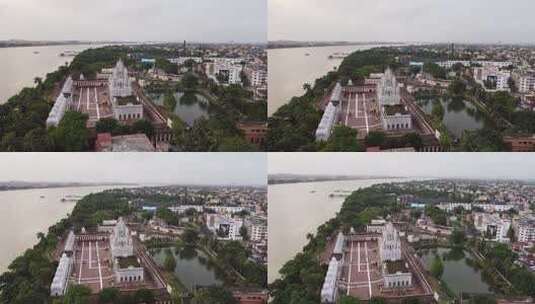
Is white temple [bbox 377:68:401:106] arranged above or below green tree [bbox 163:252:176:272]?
above

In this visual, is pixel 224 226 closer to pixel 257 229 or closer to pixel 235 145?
pixel 257 229

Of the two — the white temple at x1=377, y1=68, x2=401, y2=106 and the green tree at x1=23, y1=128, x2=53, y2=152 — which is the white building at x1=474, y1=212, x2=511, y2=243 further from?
the green tree at x1=23, y1=128, x2=53, y2=152

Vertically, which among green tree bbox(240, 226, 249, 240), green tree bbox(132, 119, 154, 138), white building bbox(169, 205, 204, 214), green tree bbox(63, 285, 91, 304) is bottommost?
green tree bbox(63, 285, 91, 304)

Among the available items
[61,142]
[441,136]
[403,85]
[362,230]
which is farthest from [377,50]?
[61,142]

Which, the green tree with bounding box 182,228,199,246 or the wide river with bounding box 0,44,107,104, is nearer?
the wide river with bounding box 0,44,107,104

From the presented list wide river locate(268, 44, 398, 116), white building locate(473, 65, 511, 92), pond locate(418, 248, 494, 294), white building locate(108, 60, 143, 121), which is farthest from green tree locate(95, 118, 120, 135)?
white building locate(473, 65, 511, 92)

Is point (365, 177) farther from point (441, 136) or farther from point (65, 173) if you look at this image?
point (65, 173)

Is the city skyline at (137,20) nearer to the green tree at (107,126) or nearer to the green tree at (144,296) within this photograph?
the green tree at (107,126)
